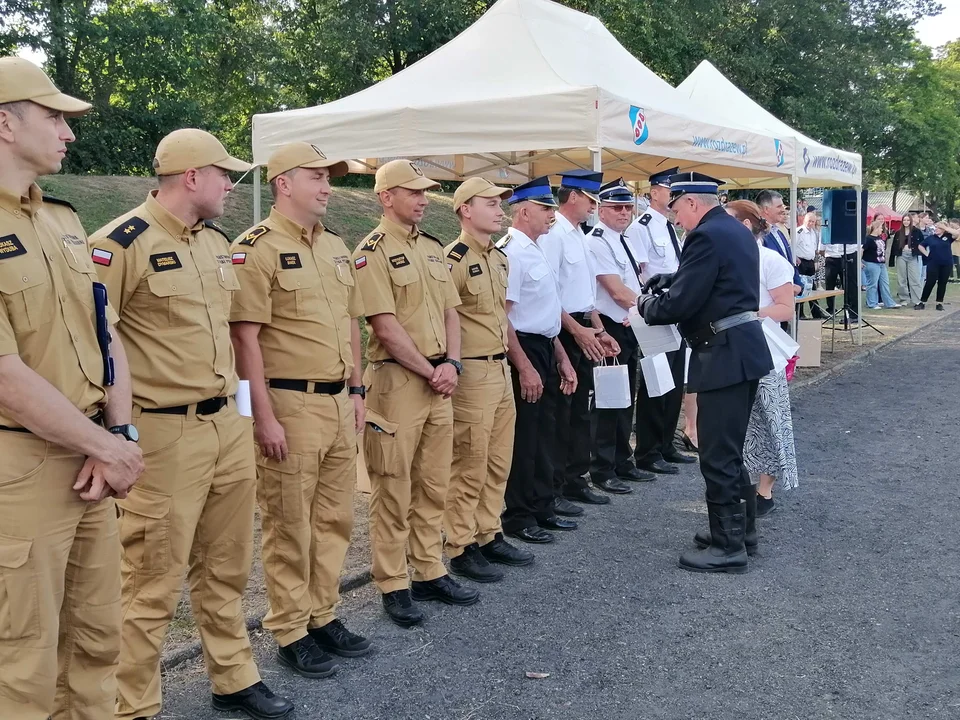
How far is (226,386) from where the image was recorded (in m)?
3.22

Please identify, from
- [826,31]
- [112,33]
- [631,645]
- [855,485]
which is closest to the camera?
[631,645]

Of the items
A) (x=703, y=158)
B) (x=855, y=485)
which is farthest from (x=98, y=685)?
(x=703, y=158)

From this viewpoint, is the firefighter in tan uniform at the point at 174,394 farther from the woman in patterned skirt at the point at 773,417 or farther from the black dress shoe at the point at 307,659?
the woman in patterned skirt at the point at 773,417

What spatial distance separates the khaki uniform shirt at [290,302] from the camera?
11.7ft

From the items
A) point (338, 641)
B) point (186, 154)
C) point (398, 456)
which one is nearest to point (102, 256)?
point (186, 154)

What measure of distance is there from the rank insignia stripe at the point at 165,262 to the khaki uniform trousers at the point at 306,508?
76 centimetres

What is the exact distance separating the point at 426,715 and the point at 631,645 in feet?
3.52

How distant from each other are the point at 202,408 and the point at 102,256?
0.58m

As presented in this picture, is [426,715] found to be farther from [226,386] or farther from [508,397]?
[508,397]

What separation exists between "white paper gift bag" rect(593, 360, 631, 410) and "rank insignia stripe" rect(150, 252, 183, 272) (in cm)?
371

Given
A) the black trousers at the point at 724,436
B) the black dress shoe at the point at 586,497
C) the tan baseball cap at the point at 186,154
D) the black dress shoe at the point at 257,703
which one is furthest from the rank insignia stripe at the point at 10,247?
the black dress shoe at the point at 586,497

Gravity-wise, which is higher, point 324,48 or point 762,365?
point 324,48

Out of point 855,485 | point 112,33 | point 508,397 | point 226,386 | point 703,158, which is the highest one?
point 112,33

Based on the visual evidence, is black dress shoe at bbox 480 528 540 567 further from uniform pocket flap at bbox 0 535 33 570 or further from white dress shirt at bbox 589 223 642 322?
uniform pocket flap at bbox 0 535 33 570
